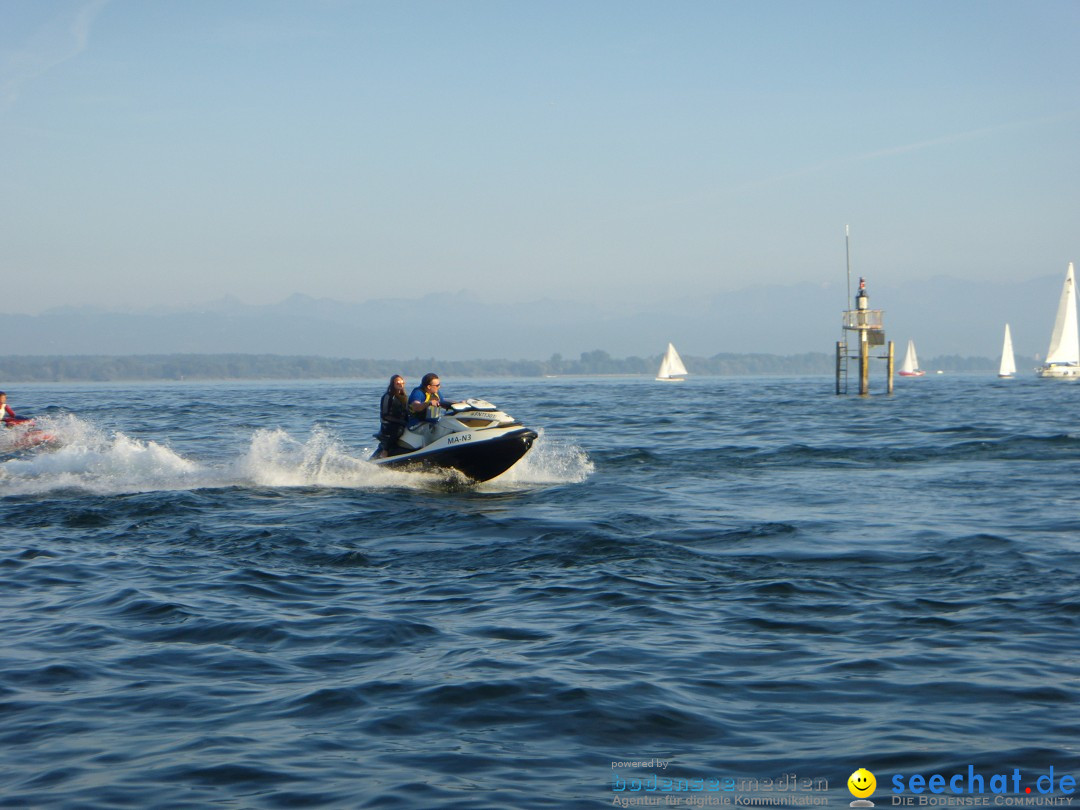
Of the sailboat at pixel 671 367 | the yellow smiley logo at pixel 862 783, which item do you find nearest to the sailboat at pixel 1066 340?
the sailboat at pixel 671 367

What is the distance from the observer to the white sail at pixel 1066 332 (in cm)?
8531

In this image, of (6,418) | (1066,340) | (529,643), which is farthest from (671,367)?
(529,643)

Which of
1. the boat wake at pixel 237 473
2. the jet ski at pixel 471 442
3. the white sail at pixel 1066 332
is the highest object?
the white sail at pixel 1066 332

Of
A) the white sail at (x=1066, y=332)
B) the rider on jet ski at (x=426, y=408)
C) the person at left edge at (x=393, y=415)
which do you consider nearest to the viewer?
the rider on jet ski at (x=426, y=408)

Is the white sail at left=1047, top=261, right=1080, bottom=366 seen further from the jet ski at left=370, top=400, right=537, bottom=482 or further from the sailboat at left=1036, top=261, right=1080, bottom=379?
the jet ski at left=370, top=400, right=537, bottom=482

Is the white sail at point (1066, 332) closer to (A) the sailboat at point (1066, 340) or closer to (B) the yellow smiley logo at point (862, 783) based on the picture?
(A) the sailboat at point (1066, 340)

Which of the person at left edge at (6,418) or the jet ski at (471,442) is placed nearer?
the jet ski at (471,442)

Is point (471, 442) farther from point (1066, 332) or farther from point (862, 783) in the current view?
point (1066, 332)

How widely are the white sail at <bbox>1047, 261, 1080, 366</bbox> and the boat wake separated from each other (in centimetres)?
7586

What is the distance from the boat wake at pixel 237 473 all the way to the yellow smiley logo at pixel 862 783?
41.1 ft

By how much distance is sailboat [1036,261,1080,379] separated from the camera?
85.6 m

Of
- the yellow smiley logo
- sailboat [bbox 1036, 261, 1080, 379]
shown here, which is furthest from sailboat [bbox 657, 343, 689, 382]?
the yellow smiley logo

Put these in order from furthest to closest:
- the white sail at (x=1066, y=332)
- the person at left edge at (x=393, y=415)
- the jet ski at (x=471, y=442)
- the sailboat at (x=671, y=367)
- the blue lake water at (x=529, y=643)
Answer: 1. the sailboat at (x=671, y=367)
2. the white sail at (x=1066, y=332)
3. the person at left edge at (x=393, y=415)
4. the jet ski at (x=471, y=442)
5. the blue lake water at (x=529, y=643)

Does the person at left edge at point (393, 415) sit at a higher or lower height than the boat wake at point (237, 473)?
higher
